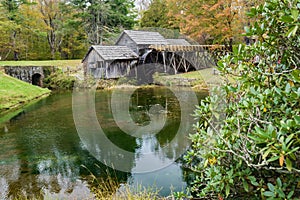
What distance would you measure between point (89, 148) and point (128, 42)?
550 inches

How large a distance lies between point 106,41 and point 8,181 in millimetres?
20656

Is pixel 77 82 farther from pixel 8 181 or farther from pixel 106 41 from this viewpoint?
pixel 8 181

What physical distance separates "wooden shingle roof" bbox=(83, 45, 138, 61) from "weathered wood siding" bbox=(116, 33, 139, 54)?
1.06 feet

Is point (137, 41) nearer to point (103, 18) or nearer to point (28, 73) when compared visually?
point (103, 18)

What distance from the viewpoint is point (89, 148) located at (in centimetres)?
646

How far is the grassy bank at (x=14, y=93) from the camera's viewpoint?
11.9 meters

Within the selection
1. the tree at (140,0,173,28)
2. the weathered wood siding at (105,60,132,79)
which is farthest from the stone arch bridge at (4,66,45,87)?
the tree at (140,0,173,28)

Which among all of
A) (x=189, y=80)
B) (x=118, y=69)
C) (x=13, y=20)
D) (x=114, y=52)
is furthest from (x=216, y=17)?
(x=13, y=20)

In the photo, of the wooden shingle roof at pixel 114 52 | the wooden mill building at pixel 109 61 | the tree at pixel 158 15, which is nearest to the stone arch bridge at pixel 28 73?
the wooden mill building at pixel 109 61

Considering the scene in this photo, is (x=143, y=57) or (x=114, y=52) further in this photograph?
(x=143, y=57)

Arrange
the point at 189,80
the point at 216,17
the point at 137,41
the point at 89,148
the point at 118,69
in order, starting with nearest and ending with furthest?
the point at 89,148, the point at 216,17, the point at 189,80, the point at 118,69, the point at 137,41

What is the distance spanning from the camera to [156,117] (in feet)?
30.1

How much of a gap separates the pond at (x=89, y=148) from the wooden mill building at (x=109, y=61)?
21.7ft

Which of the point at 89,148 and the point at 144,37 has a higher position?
the point at 144,37
